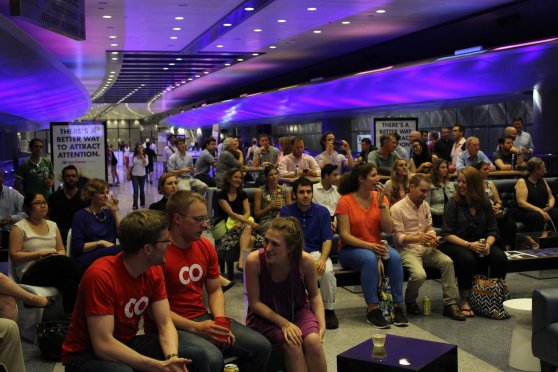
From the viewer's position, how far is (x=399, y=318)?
6887 millimetres

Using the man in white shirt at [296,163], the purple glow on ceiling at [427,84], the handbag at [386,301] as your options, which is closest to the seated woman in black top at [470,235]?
the handbag at [386,301]

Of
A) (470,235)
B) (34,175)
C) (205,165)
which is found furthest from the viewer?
(205,165)

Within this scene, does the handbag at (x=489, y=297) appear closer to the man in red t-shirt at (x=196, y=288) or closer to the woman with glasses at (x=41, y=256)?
the man in red t-shirt at (x=196, y=288)

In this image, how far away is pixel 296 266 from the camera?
185 inches

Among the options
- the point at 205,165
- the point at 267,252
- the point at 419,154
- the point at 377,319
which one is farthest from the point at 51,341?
the point at 205,165

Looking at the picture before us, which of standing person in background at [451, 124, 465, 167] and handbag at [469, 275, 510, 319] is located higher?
standing person in background at [451, 124, 465, 167]

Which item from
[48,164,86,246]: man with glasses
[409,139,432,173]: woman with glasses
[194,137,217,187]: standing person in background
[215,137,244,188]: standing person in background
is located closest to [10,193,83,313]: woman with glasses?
[48,164,86,246]: man with glasses

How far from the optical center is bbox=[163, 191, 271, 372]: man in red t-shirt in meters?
4.32

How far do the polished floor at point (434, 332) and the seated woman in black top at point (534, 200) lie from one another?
1.31 metres

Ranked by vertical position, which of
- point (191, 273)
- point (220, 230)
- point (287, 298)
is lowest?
point (220, 230)

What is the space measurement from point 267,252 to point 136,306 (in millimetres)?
977

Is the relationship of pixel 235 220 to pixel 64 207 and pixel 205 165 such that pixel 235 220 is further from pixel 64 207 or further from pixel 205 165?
pixel 205 165

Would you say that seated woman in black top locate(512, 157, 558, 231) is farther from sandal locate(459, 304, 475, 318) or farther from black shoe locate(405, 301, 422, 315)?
black shoe locate(405, 301, 422, 315)

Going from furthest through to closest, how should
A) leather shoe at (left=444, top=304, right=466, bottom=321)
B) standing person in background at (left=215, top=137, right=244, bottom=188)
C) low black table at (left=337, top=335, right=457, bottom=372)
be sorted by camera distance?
standing person in background at (left=215, top=137, right=244, bottom=188) → leather shoe at (left=444, top=304, right=466, bottom=321) → low black table at (left=337, top=335, right=457, bottom=372)
